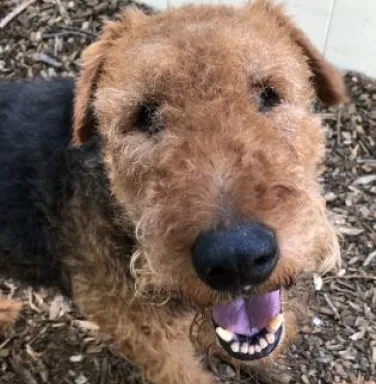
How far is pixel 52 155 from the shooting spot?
2490 mm

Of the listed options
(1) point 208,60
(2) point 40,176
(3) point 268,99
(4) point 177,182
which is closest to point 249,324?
(4) point 177,182

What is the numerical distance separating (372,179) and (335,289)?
70 centimetres

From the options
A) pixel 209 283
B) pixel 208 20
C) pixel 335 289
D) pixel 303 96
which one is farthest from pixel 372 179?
pixel 209 283

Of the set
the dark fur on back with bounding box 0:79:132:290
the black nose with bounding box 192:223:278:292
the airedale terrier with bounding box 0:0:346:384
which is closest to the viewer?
the black nose with bounding box 192:223:278:292

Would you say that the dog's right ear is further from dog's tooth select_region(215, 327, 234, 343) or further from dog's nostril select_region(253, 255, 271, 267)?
dog's nostril select_region(253, 255, 271, 267)

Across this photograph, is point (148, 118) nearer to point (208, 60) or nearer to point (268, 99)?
point (208, 60)

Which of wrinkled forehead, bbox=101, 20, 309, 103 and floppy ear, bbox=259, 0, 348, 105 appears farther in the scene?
floppy ear, bbox=259, 0, 348, 105

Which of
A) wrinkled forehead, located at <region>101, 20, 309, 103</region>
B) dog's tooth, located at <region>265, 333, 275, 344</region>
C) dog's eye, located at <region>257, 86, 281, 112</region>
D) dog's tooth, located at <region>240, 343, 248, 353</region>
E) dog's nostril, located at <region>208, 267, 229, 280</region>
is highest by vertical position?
wrinkled forehead, located at <region>101, 20, 309, 103</region>

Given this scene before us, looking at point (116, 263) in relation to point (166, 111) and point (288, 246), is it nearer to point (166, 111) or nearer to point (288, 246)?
point (166, 111)

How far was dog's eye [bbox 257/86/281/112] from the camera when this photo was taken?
6.85 feet

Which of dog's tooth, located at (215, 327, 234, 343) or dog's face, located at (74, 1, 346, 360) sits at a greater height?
dog's face, located at (74, 1, 346, 360)

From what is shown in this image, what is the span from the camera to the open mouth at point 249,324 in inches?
83.9

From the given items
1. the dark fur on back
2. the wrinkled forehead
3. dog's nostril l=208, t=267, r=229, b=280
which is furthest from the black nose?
the dark fur on back

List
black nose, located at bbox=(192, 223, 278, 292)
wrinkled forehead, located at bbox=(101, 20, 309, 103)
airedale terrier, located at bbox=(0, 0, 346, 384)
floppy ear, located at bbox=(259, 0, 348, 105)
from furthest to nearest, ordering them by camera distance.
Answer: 1. floppy ear, located at bbox=(259, 0, 348, 105)
2. wrinkled forehead, located at bbox=(101, 20, 309, 103)
3. airedale terrier, located at bbox=(0, 0, 346, 384)
4. black nose, located at bbox=(192, 223, 278, 292)
